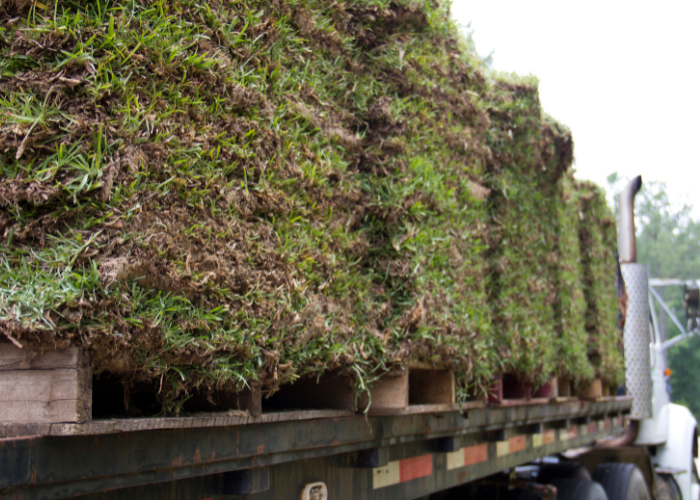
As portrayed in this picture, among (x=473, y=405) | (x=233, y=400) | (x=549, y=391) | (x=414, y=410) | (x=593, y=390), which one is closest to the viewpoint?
(x=233, y=400)

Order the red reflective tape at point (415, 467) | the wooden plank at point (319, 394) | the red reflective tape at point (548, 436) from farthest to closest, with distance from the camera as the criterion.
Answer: the red reflective tape at point (548, 436)
the red reflective tape at point (415, 467)
the wooden plank at point (319, 394)

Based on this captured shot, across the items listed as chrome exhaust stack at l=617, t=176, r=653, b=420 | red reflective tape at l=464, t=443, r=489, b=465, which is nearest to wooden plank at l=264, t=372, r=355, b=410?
red reflective tape at l=464, t=443, r=489, b=465

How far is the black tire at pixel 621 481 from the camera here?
243 inches

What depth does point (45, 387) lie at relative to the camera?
1.45 m

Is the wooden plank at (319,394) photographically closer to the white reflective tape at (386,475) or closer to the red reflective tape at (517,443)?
the white reflective tape at (386,475)

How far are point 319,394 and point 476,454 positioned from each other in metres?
1.81

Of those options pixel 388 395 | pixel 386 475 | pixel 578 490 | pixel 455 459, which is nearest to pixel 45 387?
pixel 388 395

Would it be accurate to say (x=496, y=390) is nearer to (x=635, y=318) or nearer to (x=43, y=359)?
(x=43, y=359)

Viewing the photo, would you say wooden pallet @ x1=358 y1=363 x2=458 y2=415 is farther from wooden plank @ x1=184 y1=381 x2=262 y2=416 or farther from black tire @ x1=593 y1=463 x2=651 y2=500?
black tire @ x1=593 y1=463 x2=651 y2=500

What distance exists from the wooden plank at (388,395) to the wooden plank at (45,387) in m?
1.45

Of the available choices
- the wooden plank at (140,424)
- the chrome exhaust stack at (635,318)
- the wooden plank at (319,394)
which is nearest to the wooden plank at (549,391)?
the wooden plank at (319,394)

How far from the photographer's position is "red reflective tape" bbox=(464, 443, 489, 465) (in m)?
3.87

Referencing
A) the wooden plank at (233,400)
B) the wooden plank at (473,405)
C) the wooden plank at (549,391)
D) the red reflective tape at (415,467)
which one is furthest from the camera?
the wooden plank at (549,391)

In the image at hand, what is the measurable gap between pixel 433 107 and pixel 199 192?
1850 millimetres
